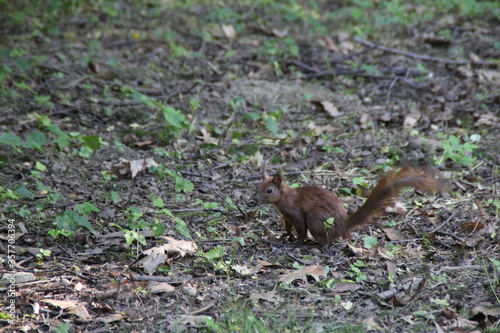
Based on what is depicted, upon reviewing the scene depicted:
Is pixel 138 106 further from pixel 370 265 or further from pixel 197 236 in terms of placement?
pixel 370 265

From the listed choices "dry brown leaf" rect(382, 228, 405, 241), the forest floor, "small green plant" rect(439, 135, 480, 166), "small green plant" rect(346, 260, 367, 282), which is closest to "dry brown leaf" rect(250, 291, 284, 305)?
the forest floor

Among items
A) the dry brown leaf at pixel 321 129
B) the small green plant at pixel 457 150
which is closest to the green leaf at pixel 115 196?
the dry brown leaf at pixel 321 129

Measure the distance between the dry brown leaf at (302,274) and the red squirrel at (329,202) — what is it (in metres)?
0.38

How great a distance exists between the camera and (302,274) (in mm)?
3246

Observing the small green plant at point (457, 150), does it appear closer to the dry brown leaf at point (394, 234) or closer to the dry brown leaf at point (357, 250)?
the dry brown leaf at point (394, 234)

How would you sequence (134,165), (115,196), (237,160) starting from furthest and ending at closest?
1. (237,160)
2. (134,165)
3. (115,196)

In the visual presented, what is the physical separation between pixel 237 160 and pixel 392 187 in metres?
1.77

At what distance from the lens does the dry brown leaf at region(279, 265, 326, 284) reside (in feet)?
10.5

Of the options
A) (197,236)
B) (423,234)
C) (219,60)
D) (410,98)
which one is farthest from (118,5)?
(423,234)

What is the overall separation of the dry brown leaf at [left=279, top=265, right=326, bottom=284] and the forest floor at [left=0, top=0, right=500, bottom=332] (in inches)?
0.6

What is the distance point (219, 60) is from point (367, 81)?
1.95 metres

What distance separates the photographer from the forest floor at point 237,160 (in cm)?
300

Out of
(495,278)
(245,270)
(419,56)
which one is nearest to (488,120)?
(419,56)

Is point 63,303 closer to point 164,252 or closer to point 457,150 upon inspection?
point 164,252
